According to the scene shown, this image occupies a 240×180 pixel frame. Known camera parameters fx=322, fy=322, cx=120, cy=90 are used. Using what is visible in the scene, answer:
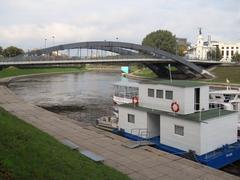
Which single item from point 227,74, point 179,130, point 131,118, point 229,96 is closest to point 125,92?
point 229,96

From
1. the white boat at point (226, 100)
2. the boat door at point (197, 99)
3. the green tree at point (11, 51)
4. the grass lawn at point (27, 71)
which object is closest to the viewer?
the boat door at point (197, 99)

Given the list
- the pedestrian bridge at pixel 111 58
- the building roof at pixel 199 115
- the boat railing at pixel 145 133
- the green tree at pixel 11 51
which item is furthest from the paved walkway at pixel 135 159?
the green tree at pixel 11 51

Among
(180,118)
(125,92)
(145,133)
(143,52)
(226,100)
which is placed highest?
(143,52)

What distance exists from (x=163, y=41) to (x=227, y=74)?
47.2 meters

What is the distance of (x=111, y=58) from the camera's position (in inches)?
2771

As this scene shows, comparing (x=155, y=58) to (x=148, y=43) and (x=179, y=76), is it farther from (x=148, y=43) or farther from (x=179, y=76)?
(x=148, y=43)

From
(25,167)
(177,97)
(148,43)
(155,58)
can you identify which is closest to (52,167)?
(25,167)

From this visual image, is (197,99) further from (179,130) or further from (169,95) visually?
(179,130)

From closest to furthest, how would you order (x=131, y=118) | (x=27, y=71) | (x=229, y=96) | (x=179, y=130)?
(x=179, y=130) < (x=131, y=118) < (x=229, y=96) < (x=27, y=71)

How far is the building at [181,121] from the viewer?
703 inches

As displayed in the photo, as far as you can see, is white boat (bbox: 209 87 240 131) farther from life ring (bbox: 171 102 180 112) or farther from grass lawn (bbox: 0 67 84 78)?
grass lawn (bbox: 0 67 84 78)

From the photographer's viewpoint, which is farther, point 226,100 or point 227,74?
point 227,74

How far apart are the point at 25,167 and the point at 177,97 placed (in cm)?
1277

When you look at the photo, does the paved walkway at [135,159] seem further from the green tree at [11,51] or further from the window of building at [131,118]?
the green tree at [11,51]
